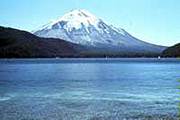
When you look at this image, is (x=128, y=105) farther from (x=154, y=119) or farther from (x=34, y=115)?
(x=34, y=115)

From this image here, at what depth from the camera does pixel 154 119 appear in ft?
65.6

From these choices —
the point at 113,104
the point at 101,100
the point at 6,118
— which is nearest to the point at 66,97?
the point at 101,100

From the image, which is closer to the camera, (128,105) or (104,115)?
(104,115)

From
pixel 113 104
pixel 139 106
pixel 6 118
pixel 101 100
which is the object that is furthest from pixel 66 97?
pixel 6 118

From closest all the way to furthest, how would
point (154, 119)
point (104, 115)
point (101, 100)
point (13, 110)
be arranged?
point (154, 119) → point (104, 115) → point (13, 110) → point (101, 100)

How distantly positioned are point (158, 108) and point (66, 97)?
895cm

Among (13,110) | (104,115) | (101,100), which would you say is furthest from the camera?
(101,100)

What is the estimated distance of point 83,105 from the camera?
25109mm

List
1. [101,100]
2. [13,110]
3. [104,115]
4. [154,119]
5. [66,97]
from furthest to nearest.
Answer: [66,97]
[101,100]
[13,110]
[104,115]
[154,119]

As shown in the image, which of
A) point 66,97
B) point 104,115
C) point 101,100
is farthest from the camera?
point 66,97

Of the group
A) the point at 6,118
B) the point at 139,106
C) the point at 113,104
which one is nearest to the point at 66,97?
the point at 113,104

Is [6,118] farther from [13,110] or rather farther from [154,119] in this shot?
[154,119]

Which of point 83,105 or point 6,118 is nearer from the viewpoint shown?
point 6,118

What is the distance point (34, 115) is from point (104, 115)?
3954 mm
